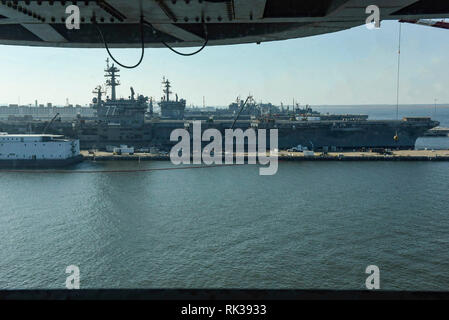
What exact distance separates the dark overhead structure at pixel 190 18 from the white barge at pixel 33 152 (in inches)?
1294

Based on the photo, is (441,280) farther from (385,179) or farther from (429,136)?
(429,136)

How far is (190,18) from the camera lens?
3.63 m

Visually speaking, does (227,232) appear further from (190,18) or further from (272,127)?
(272,127)

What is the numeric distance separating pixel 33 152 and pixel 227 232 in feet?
90.0

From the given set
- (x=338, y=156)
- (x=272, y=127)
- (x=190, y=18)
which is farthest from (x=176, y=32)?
(x=272, y=127)

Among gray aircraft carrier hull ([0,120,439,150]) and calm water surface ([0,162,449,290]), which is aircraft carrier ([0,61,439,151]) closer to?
gray aircraft carrier hull ([0,120,439,150])

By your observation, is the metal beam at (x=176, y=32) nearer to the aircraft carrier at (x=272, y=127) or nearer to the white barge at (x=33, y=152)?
the white barge at (x=33, y=152)

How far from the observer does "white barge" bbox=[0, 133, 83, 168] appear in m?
34.8

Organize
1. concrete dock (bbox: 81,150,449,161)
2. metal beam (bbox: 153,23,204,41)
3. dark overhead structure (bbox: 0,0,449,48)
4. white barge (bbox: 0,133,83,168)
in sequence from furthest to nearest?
concrete dock (bbox: 81,150,449,161)
white barge (bbox: 0,133,83,168)
metal beam (bbox: 153,23,204,41)
dark overhead structure (bbox: 0,0,449,48)

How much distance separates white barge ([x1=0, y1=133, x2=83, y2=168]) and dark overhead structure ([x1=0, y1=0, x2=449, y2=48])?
108 feet

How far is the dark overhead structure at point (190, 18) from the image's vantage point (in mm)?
3264

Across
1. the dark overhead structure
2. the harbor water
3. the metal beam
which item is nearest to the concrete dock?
the harbor water

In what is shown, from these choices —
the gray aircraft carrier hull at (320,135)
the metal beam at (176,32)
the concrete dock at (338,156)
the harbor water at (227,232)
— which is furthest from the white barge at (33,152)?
the metal beam at (176,32)

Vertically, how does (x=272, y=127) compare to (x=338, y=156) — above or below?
above
